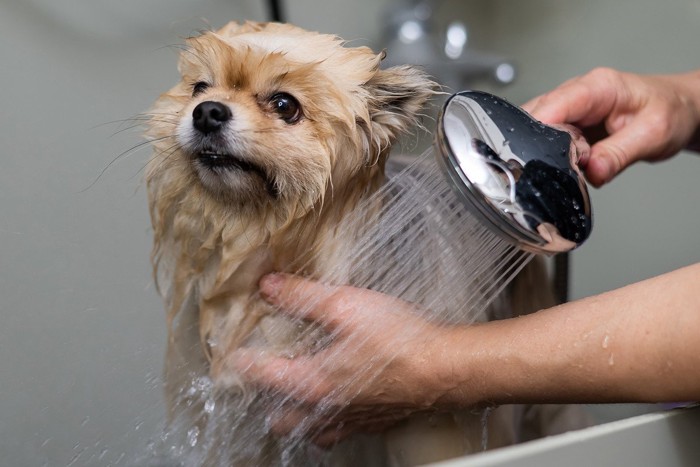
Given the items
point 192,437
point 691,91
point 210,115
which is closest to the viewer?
point 210,115

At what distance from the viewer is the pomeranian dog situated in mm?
647

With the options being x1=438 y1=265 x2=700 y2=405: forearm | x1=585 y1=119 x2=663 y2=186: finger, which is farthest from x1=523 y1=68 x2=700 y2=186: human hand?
x1=438 y1=265 x2=700 y2=405: forearm

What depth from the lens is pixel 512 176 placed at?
1.73 feet

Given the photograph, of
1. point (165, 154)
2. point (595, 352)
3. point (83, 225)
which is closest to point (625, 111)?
point (595, 352)

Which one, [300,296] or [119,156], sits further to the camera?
[119,156]

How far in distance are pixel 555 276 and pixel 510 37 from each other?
0.56 meters

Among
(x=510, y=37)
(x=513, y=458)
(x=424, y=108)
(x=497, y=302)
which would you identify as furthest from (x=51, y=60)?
(x=510, y=37)

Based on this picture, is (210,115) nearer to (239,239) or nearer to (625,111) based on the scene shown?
(239,239)

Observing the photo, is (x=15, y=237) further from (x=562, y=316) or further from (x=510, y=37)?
(x=510, y=37)

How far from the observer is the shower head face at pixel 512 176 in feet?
1.70

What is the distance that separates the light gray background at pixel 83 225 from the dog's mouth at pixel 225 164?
0.17 m

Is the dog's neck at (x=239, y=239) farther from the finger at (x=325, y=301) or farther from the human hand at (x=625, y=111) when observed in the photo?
the human hand at (x=625, y=111)

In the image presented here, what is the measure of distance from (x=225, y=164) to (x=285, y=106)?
8cm

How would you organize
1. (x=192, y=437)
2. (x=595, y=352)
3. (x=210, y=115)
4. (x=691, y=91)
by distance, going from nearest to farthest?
(x=595, y=352)
(x=210, y=115)
(x=192, y=437)
(x=691, y=91)
